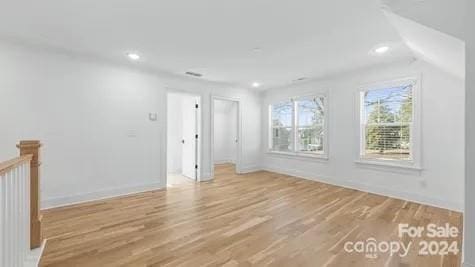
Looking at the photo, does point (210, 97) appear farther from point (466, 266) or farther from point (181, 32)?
point (466, 266)

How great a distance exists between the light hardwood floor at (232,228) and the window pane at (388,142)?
0.85 metres

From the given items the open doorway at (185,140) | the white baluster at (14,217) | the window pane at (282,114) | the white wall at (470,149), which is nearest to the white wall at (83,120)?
the open doorway at (185,140)

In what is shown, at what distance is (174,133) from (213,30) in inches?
186

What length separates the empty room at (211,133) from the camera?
2.23 meters

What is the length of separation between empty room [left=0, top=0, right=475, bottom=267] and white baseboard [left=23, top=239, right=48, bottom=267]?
33 millimetres

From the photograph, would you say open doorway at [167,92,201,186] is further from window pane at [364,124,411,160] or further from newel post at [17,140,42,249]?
window pane at [364,124,411,160]

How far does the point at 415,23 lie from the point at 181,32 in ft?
8.42

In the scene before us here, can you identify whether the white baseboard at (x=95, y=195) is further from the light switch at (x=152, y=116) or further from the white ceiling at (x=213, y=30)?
the white ceiling at (x=213, y=30)

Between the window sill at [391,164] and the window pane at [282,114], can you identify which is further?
the window pane at [282,114]

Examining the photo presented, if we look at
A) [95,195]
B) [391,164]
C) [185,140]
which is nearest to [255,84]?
[185,140]

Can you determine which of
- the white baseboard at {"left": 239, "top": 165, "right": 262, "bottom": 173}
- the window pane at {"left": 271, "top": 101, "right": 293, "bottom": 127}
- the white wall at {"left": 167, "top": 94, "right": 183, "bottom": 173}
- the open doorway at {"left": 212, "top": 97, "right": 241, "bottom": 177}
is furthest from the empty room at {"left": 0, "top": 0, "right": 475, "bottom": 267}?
the open doorway at {"left": 212, "top": 97, "right": 241, "bottom": 177}

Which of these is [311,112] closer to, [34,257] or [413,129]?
[413,129]

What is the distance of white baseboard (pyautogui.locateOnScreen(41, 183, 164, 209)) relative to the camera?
3.62 metres

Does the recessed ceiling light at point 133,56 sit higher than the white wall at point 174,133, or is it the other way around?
the recessed ceiling light at point 133,56
